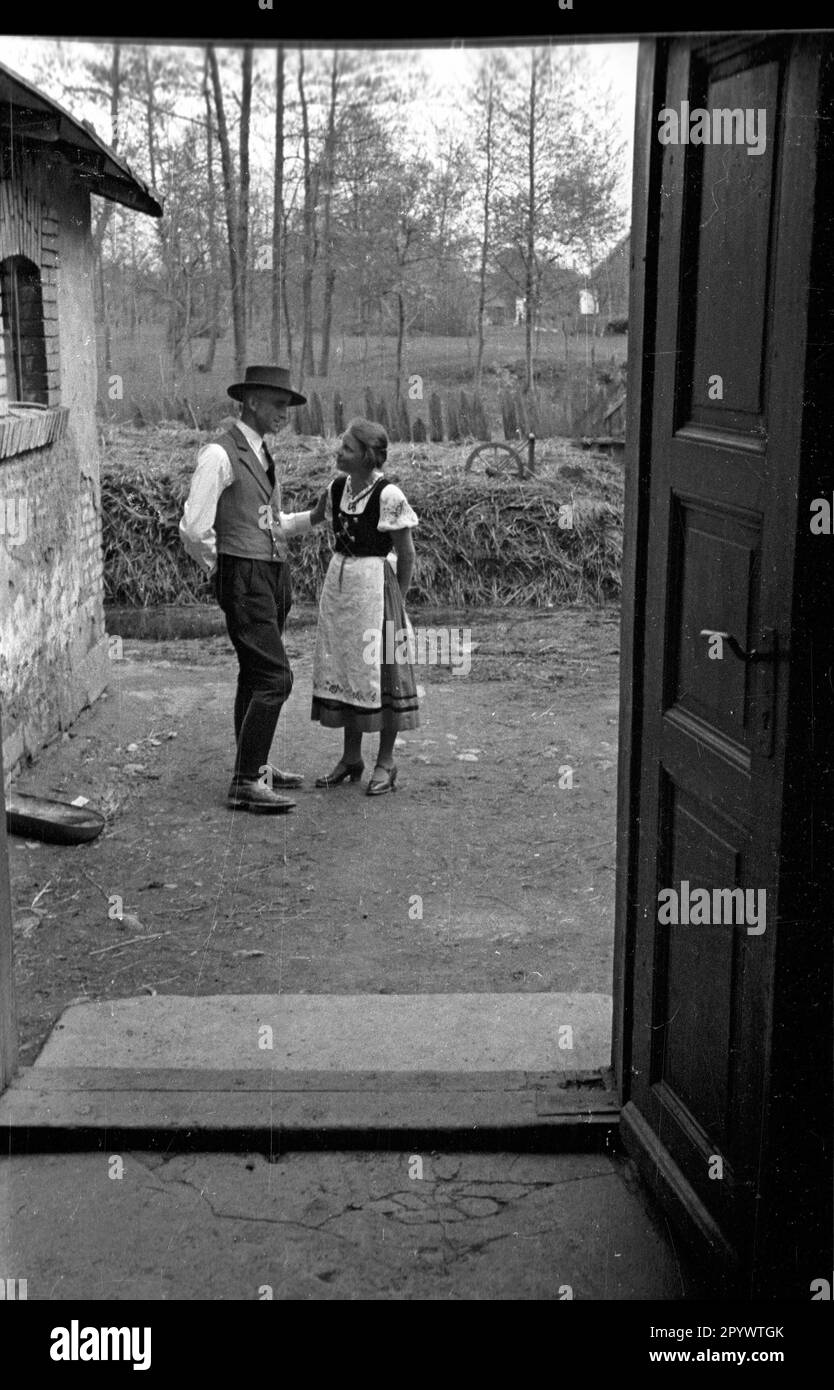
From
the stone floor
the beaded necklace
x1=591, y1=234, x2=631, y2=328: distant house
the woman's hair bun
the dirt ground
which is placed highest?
x1=591, y1=234, x2=631, y2=328: distant house

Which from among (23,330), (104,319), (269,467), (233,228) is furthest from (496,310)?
(269,467)

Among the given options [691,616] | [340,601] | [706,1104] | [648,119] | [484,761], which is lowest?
[484,761]

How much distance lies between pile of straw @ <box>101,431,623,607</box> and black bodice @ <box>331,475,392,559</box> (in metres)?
4.41

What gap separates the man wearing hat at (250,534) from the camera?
5.65 meters

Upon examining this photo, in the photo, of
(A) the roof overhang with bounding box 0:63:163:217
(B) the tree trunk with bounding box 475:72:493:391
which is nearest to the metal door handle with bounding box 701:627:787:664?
(A) the roof overhang with bounding box 0:63:163:217

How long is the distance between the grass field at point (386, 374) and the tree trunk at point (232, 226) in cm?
25

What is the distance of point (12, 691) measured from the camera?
6359 millimetres

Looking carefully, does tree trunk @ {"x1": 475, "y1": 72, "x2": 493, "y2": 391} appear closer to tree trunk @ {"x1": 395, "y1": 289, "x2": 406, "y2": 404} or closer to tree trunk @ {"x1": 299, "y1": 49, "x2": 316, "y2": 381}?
tree trunk @ {"x1": 395, "y1": 289, "x2": 406, "y2": 404}

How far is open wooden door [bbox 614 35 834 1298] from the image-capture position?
7.46 feet

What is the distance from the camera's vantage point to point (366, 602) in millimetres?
6098

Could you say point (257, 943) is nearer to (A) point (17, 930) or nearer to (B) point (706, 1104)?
(A) point (17, 930)
